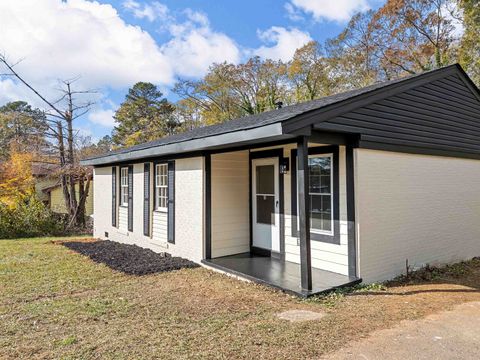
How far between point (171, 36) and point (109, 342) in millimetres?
17921

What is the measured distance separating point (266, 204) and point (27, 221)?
397 inches

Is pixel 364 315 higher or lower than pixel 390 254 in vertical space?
lower

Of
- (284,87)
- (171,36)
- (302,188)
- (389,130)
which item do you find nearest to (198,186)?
(302,188)

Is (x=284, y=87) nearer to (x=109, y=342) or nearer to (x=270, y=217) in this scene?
(x=270, y=217)

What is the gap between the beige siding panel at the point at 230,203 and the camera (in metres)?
7.39

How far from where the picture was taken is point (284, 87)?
24.5 metres

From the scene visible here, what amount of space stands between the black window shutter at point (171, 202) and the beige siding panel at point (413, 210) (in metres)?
4.28

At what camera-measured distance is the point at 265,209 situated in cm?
754

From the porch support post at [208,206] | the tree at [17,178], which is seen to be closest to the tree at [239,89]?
the tree at [17,178]

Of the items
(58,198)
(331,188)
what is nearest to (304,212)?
(331,188)

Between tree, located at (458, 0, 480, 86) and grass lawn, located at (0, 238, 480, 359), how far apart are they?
13.0 meters


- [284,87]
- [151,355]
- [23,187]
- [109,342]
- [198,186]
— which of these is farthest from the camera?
[284,87]

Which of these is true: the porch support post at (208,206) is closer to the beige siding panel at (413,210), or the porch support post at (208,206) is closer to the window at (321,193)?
the window at (321,193)

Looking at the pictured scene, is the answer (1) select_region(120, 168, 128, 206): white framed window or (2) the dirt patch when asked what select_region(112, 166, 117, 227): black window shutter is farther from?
(2) the dirt patch
